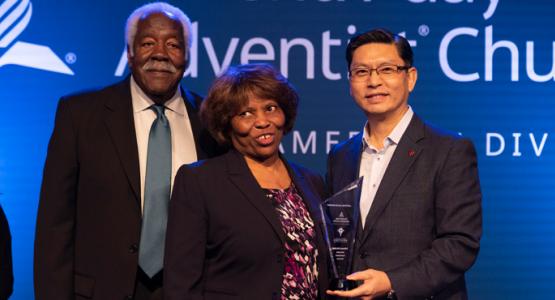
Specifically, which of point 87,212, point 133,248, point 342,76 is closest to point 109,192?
point 87,212

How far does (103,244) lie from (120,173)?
26cm

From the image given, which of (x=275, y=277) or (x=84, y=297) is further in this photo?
(x=84, y=297)

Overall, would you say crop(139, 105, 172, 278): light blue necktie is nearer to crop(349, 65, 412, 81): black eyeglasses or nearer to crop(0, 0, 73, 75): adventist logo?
crop(349, 65, 412, 81): black eyeglasses

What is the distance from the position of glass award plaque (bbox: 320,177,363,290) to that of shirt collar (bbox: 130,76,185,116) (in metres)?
0.77

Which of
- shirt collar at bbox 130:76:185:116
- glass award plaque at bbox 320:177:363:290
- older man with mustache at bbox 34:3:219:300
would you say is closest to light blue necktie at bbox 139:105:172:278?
older man with mustache at bbox 34:3:219:300

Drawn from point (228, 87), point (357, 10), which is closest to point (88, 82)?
point (357, 10)

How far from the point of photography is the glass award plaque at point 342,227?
2480mm

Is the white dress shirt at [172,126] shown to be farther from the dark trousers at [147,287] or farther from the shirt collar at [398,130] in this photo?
the shirt collar at [398,130]

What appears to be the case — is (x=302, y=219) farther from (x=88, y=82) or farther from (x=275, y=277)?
(x=88, y=82)

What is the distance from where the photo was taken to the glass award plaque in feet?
8.14

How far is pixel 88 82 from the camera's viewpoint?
165 inches

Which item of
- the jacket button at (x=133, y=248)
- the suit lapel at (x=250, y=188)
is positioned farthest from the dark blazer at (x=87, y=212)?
the suit lapel at (x=250, y=188)

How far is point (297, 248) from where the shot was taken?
2.56 meters

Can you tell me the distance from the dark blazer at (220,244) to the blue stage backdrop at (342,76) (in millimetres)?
1719
